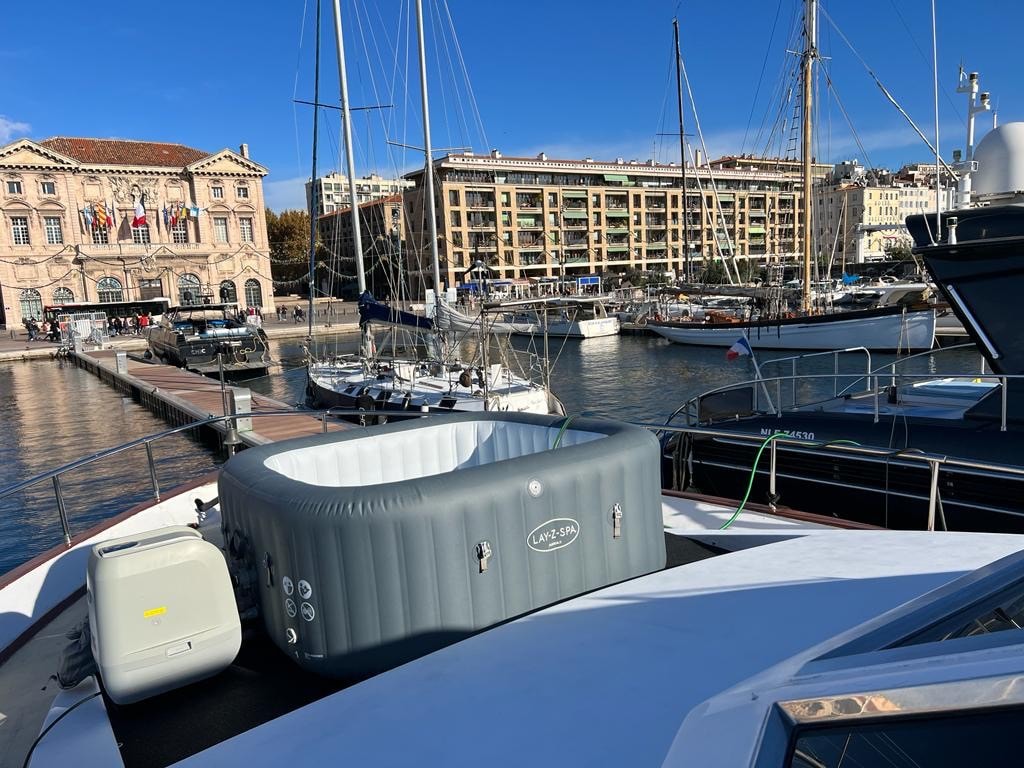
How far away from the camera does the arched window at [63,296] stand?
62.4 m

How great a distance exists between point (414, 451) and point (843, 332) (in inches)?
1358

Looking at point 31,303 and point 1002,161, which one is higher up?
point 1002,161

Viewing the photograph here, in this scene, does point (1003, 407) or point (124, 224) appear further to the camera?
point (124, 224)

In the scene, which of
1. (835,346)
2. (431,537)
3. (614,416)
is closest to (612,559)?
(431,537)

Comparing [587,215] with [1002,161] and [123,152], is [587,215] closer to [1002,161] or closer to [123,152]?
[123,152]

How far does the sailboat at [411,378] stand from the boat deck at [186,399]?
1.76m

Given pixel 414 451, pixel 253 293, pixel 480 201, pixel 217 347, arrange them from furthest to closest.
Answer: pixel 480 201 → pixel 253 293 → pixel 217 347 → pixel 414 451

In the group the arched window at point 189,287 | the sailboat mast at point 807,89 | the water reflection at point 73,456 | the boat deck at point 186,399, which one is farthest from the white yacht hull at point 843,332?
the arched window at point 189,287

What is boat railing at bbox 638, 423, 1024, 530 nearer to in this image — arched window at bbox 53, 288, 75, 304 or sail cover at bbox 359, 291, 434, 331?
sail cover at bbox 359, 291, 434, 331

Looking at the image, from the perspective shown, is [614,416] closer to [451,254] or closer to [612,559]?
[612,559]

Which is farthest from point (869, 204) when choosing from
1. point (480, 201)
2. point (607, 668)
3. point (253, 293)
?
point (607, 668)

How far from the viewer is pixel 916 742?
1528 millimetres

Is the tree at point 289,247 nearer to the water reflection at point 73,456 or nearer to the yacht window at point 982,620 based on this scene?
the water reflection at point 73,456

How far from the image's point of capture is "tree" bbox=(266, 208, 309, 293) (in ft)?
317
